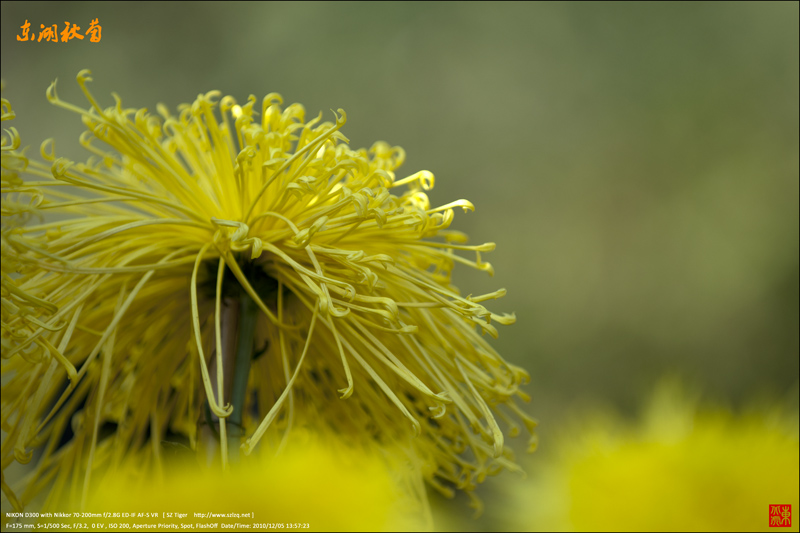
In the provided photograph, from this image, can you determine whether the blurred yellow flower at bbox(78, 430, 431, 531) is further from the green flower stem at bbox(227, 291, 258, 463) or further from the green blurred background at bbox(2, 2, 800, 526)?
the green blurred background at bbox(2, 2, 800, 526)

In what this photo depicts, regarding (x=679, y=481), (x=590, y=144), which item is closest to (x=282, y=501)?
(x=679, y=481)

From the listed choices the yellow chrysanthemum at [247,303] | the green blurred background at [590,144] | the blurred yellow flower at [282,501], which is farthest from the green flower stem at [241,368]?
the green blurred background at [590,144]

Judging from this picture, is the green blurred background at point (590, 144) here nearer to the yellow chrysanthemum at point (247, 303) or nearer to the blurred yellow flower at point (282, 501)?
the yellow chrysanthemum at point (247, 303)

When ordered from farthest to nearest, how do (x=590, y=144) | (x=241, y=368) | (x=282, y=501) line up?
(x=590, y=144), (x=241, y=368), (x=282, y=501)

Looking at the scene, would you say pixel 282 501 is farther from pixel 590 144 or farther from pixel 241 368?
pixel 590 144

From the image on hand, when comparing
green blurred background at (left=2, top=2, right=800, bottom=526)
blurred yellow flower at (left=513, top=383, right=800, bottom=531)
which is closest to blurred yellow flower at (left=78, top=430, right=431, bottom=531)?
blurred yellow flower at (left=513, top=383, right=800, bottom=531)
